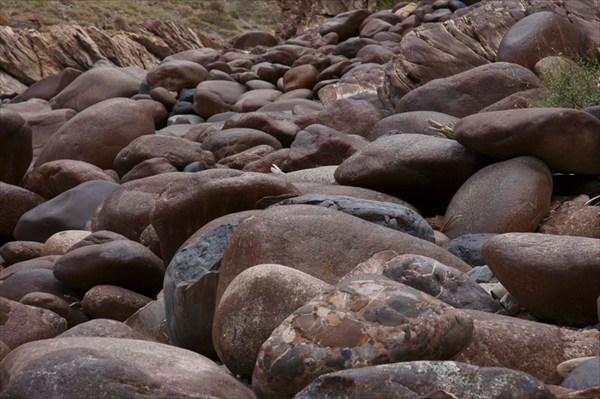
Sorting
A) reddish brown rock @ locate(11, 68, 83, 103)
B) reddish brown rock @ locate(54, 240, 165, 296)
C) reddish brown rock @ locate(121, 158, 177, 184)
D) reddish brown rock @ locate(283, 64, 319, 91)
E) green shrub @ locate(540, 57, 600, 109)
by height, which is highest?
green shrub @ locate(540, 57, 600, 109)

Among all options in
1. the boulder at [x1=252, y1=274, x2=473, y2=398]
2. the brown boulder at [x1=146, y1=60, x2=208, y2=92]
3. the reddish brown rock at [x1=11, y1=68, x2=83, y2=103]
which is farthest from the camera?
the reddish brown rock at [x1=11, y1=68, x2=83, y2=103]

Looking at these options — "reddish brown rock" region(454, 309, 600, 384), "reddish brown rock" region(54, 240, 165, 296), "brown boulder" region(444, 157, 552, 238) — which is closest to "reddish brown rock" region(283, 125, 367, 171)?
"brown boulder" region(444, 157, 552, 238)

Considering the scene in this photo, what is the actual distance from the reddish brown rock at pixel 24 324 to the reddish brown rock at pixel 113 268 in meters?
1.00

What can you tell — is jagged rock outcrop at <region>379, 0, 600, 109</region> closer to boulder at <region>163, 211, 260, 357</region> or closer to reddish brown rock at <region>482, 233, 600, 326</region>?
boulder at <region>163, 211, 260, 357</region>

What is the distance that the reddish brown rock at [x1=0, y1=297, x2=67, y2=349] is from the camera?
6.02 meters

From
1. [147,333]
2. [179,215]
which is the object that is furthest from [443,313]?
[179,215]

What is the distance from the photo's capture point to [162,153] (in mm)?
11523

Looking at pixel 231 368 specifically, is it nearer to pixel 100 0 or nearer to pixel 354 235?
pixel 354 235

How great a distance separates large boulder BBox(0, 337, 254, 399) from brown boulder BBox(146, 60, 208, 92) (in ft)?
42.6

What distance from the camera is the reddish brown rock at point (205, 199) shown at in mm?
6773

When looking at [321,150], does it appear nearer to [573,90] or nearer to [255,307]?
[573,90]

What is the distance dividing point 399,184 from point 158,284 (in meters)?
2.05

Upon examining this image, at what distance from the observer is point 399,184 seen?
795 centimetres

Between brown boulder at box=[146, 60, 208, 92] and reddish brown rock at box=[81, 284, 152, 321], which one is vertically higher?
reddish brown rock at box=[81, 284, 152, 321]
